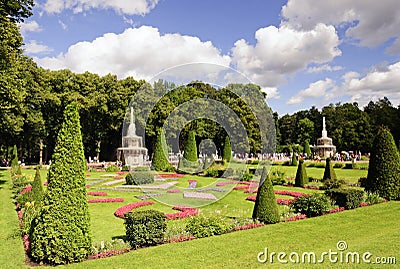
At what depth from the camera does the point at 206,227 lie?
926 cm

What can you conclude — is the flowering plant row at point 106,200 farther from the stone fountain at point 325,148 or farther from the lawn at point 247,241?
the stone fountain at point 325,148

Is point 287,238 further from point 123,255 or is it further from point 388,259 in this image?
point 123,255

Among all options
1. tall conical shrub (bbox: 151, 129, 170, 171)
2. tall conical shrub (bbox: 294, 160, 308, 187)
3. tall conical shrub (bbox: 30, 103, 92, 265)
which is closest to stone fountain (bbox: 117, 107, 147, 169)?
tall conical shrub (bbox: 151, 129, 170, 171)

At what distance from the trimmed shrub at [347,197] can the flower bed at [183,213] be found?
540 centimetres

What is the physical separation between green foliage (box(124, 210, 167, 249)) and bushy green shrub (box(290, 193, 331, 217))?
5.47 metres

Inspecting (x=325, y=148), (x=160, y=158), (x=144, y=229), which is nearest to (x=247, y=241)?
(x=144, y=229)

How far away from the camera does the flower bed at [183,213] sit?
1168cm

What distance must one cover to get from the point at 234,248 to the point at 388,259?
323cm

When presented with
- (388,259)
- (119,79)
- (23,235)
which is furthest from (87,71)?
(388,259)

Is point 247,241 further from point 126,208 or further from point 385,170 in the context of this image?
point 385,170

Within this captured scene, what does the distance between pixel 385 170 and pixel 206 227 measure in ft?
30.2

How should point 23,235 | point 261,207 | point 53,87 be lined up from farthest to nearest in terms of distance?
1. point 53,87
2. point 261,207
3. point 23,235

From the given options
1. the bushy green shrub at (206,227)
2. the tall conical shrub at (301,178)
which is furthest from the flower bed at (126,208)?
the tall conical shrub at (301,178)

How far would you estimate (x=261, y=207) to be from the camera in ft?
34.0
